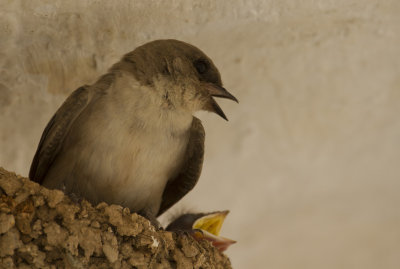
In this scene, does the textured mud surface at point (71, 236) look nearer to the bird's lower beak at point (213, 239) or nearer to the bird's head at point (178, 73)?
the bird's lower beak at point (213, 239)

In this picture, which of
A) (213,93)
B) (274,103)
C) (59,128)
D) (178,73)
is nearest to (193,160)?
(213,93)

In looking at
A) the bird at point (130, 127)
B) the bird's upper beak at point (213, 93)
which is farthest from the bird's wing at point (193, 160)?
the bird's upper beak at point (213, 93)

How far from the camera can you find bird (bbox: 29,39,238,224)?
273 cm

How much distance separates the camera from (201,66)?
294cm

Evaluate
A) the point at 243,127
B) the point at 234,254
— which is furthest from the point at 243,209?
the point at 243,127

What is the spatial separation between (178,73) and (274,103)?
103 cm

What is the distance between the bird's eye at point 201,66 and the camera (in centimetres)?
293

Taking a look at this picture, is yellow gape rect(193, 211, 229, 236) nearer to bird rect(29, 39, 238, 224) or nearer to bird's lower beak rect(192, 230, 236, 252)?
bird's lower beak rect(192, 230, 236, 252)

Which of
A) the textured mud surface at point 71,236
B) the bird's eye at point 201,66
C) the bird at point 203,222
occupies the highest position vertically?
the bird's eye at point 201,66

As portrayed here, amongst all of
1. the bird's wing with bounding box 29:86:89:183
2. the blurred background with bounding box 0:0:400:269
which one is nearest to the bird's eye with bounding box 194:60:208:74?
the blurred background with bounding box 0:0:400:269

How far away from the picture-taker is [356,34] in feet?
10.9

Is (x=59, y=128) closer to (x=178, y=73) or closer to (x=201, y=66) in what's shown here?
(x=178, y=73)

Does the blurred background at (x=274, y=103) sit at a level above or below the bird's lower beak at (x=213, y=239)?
above

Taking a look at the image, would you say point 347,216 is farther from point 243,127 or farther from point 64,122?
point 64,122
